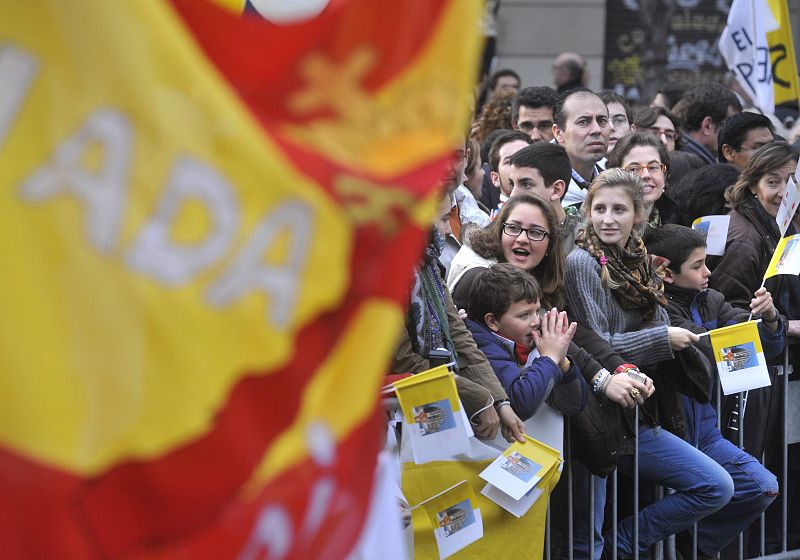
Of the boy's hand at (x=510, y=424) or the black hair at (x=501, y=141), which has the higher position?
the black hair at (x=501, y=141)

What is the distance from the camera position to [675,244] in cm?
604

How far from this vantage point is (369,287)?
162 centimetres

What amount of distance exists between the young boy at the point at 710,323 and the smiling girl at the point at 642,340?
240mm

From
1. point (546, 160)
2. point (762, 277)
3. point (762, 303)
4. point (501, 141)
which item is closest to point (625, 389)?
point (762, 303)

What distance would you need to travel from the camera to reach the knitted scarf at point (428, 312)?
14.9ft

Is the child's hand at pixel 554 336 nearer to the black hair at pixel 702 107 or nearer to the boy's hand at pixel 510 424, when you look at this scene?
the boy's hand at pixel 510 424

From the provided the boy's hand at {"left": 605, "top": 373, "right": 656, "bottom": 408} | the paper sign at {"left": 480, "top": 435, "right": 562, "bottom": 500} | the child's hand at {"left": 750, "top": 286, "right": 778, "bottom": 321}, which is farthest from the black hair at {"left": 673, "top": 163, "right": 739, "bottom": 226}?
the paper sign at {"left": 480, "top": 435, "right": 562, "bottom": 500}

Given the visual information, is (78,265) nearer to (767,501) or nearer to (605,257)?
(605,257)

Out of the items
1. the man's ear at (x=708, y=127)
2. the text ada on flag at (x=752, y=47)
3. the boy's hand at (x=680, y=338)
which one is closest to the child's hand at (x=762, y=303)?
the boy's hand at (x=680, y=338)

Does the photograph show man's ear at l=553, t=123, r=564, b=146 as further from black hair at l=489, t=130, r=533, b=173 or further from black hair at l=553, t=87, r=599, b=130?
black hair at l=489, t=130, r=533, b=173

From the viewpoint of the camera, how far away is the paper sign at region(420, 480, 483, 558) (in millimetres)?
4547

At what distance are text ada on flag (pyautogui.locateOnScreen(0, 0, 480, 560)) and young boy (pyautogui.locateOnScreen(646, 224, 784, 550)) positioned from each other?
14.3 feet

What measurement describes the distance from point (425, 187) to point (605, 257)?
3.99 meters

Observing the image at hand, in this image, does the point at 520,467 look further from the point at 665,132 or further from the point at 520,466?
the point at 665,132
